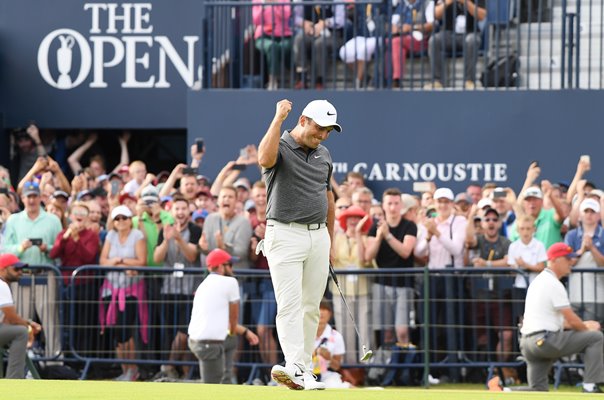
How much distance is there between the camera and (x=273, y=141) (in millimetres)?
10641

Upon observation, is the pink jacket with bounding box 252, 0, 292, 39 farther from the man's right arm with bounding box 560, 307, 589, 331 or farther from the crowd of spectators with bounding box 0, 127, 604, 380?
the man's right arm with bounding box 560, 307, 589, 331

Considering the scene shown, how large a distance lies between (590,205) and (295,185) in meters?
5.99

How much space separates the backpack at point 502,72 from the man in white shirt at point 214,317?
5.65 metres

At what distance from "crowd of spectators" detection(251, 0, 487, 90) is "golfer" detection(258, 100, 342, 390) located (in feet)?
27.8

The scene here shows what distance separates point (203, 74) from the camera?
20109mm

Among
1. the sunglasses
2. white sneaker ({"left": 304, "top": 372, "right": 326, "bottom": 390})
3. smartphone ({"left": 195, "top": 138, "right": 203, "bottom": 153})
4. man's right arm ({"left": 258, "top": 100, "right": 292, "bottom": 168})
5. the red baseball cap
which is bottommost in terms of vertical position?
white sneaker ({"left": 304, "top": 372, "right": 326, "bottom": 390})

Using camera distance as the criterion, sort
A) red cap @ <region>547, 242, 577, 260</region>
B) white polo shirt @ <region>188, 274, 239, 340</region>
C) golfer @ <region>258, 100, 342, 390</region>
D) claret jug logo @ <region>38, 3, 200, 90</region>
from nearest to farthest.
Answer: golfer @ <region>258, 100, 342, 390</region>, red cap @ <region>547, 242, 577, 260</region>, white polo shirt @ <region>188, 274, 239, 340</region>, claret jug logo @ <region>38, 3, 200, 90</region>

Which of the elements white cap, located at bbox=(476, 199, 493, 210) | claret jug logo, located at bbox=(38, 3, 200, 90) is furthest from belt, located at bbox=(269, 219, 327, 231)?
claret jug logo, located at bbox=(38, 3, 200, 90)

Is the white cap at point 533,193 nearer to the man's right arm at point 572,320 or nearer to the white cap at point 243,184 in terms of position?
the man's right arm at point 572,320

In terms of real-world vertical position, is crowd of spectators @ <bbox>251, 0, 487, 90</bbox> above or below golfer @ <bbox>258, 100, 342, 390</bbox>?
above

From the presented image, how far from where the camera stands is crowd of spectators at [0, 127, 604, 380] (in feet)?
53.1

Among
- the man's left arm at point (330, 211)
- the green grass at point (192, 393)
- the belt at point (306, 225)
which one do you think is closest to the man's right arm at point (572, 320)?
the green grass at point (192, 393)

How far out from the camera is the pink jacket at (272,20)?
1966 centimetres

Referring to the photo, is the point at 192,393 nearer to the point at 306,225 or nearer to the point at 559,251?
the point at 306,225
